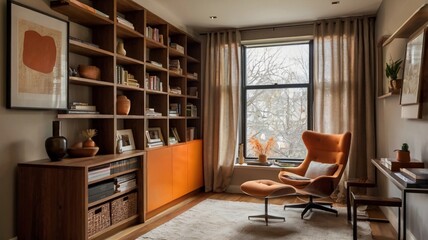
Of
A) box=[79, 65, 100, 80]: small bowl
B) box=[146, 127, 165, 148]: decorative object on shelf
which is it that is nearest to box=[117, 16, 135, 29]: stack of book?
box=[79, 65, 100, 80]: small bowl

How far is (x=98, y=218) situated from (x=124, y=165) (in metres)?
0.60

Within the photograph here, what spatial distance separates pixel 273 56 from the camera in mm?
5473

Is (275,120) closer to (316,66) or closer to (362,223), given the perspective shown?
(316,66)

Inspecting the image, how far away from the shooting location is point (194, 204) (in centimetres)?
460

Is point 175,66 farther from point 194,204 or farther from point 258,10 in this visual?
point 194,204

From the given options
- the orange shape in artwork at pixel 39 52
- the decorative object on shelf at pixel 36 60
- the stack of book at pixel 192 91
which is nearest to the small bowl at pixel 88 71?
the decorative object on shelf at pixel 36 60

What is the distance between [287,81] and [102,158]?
10.9 ft

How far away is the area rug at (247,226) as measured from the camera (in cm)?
327

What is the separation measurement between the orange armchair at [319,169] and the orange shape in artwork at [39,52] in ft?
9.44

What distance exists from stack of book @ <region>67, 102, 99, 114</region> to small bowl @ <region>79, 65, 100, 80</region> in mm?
286

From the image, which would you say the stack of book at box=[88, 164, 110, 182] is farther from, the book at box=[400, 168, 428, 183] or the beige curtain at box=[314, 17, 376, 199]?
the beige curtain at box=[314, 17, 376, 199]

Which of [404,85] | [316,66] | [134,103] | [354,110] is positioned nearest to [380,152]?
[354,110]

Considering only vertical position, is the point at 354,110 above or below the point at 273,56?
below

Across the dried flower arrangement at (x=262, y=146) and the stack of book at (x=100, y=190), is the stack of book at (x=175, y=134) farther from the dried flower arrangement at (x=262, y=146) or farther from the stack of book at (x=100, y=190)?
the stack of book at (x=100, y=190)
